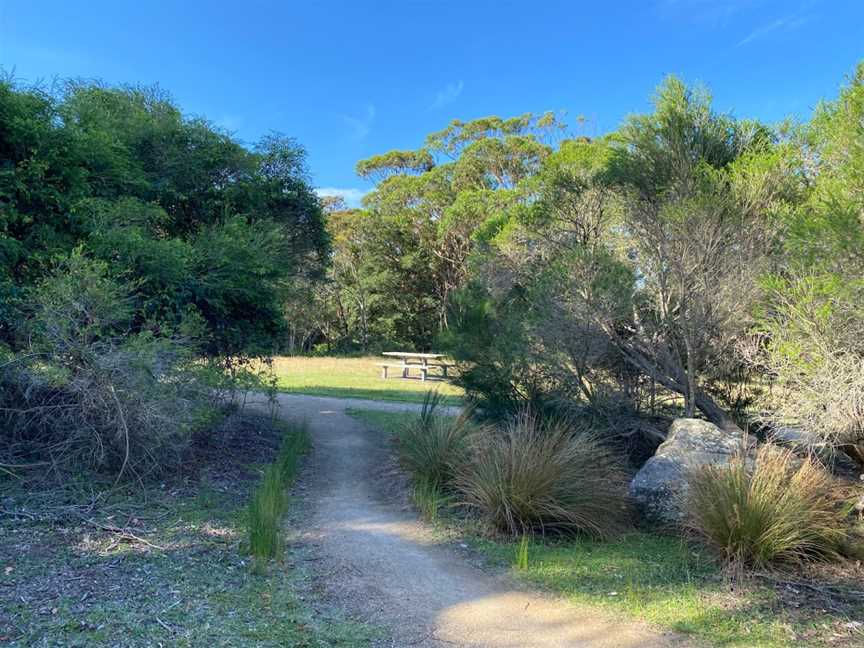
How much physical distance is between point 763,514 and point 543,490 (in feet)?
6.34

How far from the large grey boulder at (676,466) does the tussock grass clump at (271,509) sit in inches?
151

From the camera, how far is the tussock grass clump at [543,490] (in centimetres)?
591

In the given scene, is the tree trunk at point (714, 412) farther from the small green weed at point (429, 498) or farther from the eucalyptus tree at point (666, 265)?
the small green weed at point (429, 498)

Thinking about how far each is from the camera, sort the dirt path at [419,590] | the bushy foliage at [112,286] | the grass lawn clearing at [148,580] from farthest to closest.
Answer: the bushy foliage at [112,286]
the dirt path at [419,590]
the grass lawn clearing at [148,580]

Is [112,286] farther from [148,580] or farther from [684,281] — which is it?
[684,281]

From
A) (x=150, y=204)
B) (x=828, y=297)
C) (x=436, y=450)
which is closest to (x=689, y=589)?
(x=828, y=297)

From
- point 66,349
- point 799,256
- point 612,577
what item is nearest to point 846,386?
point 799,256

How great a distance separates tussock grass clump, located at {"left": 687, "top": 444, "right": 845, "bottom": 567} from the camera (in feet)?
15.9

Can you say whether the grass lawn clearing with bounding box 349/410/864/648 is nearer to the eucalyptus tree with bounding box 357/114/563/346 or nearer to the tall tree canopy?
the tall tree canopy

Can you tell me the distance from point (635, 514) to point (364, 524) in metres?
2.96

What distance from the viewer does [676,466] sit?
6.46 meters

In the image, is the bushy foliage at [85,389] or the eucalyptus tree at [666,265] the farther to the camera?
the eucalyptus tree at [666,265]

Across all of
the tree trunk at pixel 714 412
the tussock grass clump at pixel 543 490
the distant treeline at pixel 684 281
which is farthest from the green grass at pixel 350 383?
the tussock grass clump at pixel 543 490

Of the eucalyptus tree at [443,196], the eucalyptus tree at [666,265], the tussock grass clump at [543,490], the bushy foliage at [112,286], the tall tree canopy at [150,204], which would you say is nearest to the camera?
the tussock grass clump at [543,490]
